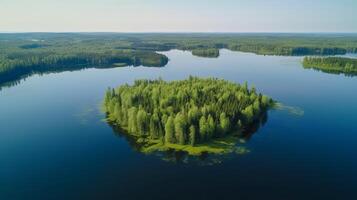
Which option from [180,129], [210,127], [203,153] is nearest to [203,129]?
[210,127]

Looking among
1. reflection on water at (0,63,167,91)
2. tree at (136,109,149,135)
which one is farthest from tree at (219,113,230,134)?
reflection on water at (0,63,167,91)

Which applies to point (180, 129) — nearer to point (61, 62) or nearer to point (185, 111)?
point (185, 111)

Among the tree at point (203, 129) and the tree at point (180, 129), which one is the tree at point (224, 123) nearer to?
the tree at point (203, 129)

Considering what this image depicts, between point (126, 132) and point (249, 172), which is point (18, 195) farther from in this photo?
point (249, 172)

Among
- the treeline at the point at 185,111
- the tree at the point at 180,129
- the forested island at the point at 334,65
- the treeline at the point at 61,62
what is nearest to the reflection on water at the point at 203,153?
the treeline at the point at 185,111

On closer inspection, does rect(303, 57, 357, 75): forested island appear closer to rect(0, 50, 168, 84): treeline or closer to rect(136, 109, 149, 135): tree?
rect(0, 50, 168, 84): treeline

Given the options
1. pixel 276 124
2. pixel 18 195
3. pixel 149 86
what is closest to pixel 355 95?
pixel 276 124

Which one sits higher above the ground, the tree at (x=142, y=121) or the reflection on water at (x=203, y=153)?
the tree at (x=142, y=121)
